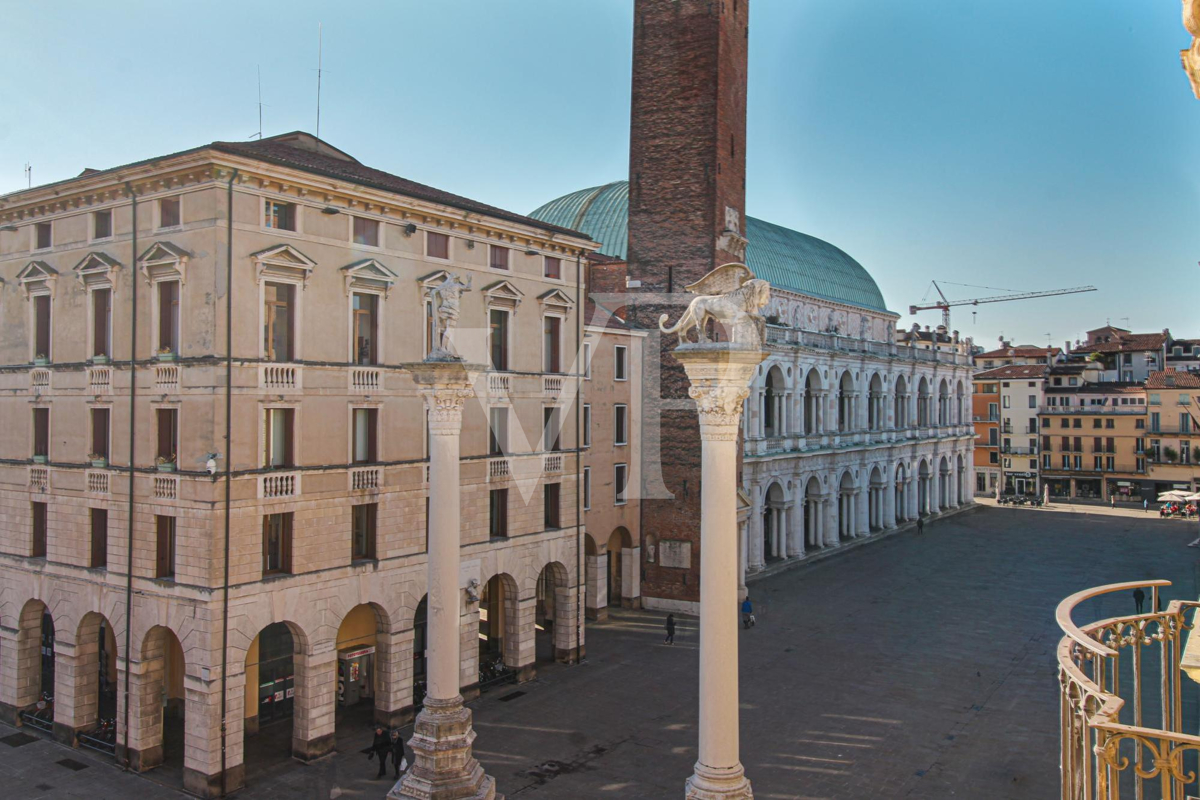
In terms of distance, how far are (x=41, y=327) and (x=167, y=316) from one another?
5414mm

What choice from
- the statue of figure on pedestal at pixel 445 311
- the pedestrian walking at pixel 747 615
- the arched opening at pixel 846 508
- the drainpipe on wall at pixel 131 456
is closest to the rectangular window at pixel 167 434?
the drainpipe on wall at pixel 131 456

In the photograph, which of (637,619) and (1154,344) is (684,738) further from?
(1154,344)

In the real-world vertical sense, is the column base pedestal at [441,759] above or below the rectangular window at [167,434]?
below

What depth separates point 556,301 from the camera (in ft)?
91.6

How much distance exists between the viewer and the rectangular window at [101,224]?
835 inches

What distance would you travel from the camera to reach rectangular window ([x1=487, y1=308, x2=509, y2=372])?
26.0 m

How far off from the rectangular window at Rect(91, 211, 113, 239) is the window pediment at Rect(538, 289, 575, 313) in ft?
37.6

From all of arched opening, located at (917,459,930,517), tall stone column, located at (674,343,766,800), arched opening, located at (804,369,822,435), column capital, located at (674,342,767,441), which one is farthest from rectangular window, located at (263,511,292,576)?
arched opening, located at (917,459,930,517)

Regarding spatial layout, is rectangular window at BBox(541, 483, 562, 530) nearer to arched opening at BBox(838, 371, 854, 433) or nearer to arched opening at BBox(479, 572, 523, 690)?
arched opening at BBox(479, 572, 523, 690)

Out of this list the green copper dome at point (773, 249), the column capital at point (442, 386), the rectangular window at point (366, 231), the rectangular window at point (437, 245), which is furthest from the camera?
the green copper dome at point (773, 249)

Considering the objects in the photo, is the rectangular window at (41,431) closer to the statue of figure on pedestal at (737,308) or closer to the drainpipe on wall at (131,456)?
the drainpipe on wall at (131,456)

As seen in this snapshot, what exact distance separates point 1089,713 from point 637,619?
2890 centimetres

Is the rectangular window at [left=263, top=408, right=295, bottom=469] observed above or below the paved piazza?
above

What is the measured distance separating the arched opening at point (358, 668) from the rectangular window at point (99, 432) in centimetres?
707
